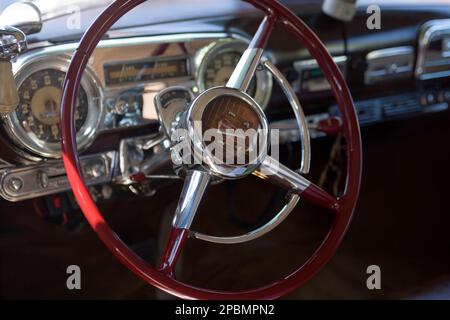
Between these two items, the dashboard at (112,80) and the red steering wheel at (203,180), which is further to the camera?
the dashboard at (112,80)

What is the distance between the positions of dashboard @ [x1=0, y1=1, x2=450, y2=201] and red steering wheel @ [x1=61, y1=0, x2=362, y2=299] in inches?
8.5

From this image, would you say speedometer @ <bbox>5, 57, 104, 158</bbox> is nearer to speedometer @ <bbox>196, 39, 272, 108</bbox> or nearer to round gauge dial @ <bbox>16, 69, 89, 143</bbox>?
round gauge dial @ <bbox>16, 69, 89, 143</bbox>

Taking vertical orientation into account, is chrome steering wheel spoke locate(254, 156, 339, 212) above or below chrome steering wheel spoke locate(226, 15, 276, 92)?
below

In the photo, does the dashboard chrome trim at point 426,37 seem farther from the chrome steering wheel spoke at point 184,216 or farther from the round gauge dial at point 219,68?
the chrome steering wheel spoke at point 184,216

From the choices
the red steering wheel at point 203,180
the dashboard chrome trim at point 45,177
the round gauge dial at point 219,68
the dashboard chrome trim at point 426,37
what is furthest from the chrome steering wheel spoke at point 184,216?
the dashboard chrome trim at point 426,37

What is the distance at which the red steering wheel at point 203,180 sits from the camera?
1127mm

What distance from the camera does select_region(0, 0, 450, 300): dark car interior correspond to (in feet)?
4.54

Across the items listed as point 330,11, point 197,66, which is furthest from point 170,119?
point 330,11

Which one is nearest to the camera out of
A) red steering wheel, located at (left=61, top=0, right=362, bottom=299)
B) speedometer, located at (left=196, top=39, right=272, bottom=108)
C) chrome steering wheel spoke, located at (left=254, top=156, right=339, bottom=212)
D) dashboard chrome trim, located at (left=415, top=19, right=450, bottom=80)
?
red steering wheel, located at (left=61, top=0, right=362, bottom=299)

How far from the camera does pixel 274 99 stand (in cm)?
176

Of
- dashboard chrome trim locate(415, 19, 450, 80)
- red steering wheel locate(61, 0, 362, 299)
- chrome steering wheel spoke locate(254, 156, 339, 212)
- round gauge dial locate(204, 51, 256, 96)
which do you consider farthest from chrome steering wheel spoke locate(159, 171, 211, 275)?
dashboard chrome trim locate(415, 19, 450, 80)

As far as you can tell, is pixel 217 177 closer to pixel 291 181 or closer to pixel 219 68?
pixel 291 181

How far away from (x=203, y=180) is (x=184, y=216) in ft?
0.24
